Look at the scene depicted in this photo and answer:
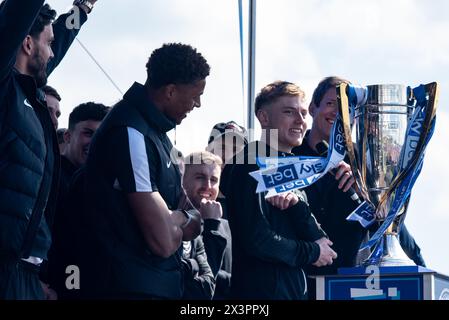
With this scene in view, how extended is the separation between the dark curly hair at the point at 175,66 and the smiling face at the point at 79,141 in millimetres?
770

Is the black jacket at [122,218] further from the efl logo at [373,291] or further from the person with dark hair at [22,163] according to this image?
the efl logo at [373,291]

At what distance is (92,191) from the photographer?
13.8ft

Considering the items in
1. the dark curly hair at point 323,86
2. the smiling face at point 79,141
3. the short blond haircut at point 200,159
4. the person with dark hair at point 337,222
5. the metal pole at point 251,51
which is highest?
the metal pole at point 251,51

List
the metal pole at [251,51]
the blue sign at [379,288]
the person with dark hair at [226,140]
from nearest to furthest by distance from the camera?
the blue sign at [379,288] → the person with dark hair at [226,140] → the metal pole at [251,51]

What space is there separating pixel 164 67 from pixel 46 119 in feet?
2.03

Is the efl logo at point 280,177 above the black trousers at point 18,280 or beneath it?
above

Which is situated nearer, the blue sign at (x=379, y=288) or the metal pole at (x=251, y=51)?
the blue sign at (x=379, y=288)

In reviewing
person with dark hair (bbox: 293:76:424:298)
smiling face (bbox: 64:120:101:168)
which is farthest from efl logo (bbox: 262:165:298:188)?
smiling face (bbox: 64:120:101:168)

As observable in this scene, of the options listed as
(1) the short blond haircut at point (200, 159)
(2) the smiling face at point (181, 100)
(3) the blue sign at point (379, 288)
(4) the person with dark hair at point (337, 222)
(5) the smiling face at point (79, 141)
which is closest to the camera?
(3) the blue sign at point (379, 288)

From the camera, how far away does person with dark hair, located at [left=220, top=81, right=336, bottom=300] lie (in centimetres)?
480

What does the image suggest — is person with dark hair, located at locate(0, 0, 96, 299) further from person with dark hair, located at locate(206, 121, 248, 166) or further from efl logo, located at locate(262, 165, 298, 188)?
person with dark hair, located at locate(206, 121, 248, 166)

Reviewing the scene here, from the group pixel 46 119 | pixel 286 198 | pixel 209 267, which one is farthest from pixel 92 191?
pixel 286 198

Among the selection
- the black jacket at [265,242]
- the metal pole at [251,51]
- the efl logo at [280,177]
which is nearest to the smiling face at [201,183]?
the black jacket at [265,242]

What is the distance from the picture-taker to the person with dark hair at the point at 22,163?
367 cm
